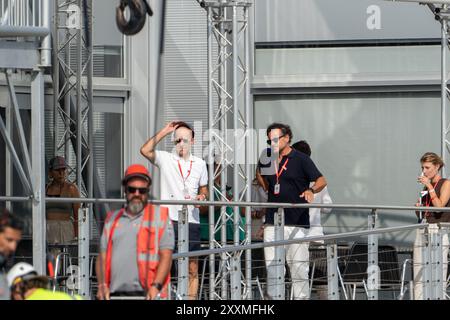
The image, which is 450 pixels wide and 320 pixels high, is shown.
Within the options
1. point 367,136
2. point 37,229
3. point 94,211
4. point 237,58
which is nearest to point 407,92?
point 367,136

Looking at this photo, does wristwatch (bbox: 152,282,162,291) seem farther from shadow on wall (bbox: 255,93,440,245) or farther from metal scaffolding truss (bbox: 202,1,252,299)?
shadow on wall (bbox: 255,93,440,245)

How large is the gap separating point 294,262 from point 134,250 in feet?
15.8

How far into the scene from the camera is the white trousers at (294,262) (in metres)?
12.5

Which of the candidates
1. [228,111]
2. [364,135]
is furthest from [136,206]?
[364,135]

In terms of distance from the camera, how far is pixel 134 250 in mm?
8359

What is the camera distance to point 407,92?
1902cm

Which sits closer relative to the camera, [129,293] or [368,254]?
[129,293]

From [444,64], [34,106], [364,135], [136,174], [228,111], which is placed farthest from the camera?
A: [364,135]

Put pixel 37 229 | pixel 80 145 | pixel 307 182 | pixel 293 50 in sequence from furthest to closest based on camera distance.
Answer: pixel 293 50
pixel 80 145
pixel 307 182
pixel 37 229

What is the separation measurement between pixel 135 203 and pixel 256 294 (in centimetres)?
595

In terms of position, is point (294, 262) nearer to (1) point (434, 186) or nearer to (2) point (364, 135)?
(1) point (434, 186)

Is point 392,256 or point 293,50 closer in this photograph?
point 392,256
